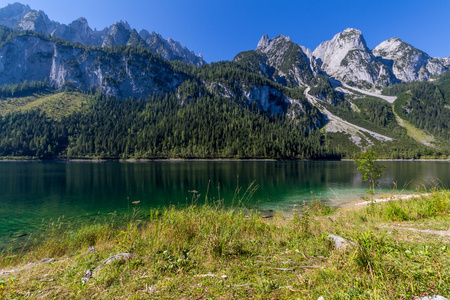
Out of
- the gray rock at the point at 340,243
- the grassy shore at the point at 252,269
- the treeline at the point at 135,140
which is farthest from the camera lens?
the treeline at the point at 135,140

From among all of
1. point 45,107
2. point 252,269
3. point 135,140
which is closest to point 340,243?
point 252,269

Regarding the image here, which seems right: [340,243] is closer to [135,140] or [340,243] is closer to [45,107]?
[135,140]

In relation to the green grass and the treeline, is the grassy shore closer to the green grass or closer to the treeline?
the treeline

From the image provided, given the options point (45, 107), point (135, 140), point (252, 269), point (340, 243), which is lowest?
point (252, 269)

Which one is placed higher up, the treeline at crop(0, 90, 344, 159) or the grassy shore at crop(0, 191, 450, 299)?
the treeline at crop(0, 90, 344, 159)

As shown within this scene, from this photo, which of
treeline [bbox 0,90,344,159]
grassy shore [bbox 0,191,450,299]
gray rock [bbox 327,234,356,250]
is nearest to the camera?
grassy shore [bbox 0,191,450,299]

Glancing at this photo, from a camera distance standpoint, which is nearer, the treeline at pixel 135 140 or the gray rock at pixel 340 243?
the gray rock at pixel 340 243

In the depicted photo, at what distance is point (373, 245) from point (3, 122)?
23679cm

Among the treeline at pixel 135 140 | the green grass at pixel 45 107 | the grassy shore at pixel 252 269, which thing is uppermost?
the green grass at pixel 45 107

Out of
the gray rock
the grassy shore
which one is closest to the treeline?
the grassy shore

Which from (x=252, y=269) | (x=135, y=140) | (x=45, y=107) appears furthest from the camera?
(x=45, y=107)

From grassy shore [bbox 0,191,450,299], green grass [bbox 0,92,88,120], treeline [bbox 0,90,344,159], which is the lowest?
grassy shore [bbox 0,191,450,299]

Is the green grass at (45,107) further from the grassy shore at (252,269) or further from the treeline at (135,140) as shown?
the grassy shore at (252,269)

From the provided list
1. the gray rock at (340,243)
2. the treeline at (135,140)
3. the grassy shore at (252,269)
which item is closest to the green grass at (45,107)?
the treeline at (135,140)
